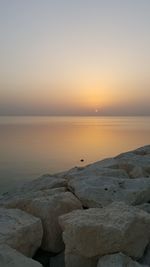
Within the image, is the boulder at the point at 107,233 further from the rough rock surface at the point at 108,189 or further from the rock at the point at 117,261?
the rough rock surface at the point at 108,189

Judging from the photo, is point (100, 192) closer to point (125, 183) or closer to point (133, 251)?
point (125, 183)

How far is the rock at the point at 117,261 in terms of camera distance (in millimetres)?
3182

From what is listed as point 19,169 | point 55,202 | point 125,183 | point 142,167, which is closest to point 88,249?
point 55,202

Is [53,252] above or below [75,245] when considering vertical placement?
below

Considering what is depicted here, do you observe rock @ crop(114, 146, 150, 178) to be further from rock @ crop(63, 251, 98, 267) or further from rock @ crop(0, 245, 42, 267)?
rock @ crop(0, 245, 42, 267)

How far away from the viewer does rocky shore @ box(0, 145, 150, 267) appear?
339 cm

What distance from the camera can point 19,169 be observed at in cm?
1891

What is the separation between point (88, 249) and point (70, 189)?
6.69 ft

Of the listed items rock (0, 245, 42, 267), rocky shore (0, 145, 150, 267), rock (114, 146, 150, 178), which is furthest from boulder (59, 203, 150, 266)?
rock (114, 146, 150, 178)

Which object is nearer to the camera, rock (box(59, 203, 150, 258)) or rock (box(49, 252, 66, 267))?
rock (box(59, 203, 150, 258))

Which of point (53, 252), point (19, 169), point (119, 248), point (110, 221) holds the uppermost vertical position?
point (110, 221)

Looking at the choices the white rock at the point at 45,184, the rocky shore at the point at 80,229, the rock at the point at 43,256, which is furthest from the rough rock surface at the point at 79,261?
the white rock at the point at 45,184

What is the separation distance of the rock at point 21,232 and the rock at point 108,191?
1070 millimetres

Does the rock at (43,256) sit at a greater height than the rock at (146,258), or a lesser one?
lesser
